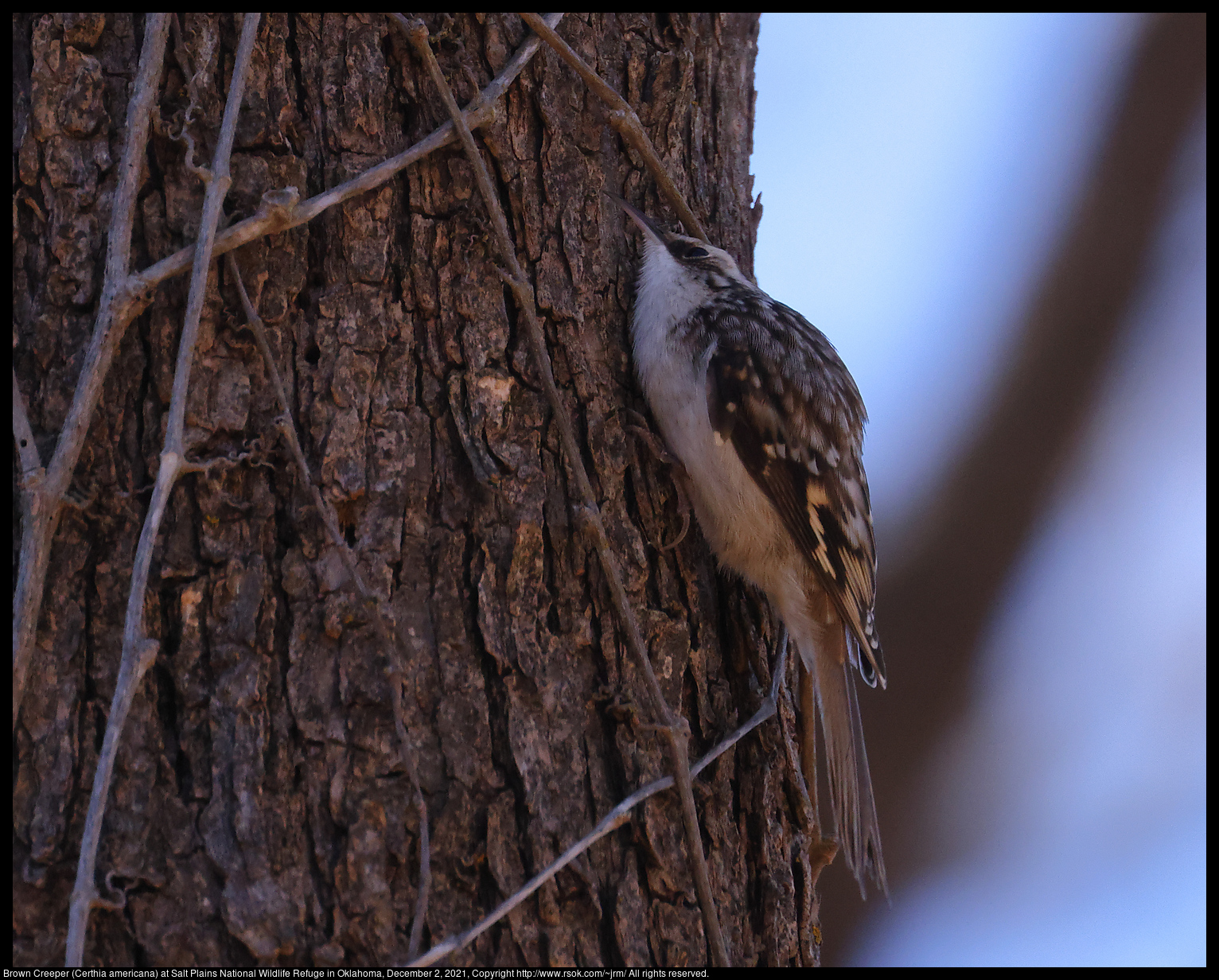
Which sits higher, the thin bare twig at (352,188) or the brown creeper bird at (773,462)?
the thin bare twig at (352,188)

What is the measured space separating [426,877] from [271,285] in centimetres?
88

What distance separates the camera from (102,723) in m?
1.34

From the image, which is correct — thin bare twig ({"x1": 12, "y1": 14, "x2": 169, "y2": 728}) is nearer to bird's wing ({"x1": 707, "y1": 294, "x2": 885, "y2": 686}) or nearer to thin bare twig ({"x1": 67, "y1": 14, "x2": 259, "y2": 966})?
thin bare twig ({"x1": 67, "y1": 14, "x2": 259, "y2": 966})

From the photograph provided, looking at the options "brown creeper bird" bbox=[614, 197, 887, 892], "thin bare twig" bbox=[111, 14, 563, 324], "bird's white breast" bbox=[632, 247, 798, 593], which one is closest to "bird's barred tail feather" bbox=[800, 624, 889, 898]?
"brown creeper bird" bbox=[614, 197, 887, 892]

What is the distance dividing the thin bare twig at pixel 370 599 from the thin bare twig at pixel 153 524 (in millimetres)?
79

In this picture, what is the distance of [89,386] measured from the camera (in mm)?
1404

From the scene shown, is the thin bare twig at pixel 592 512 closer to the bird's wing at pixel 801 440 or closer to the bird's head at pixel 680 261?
the bird's head at pixel 680 261

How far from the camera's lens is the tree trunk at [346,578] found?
4.34ft

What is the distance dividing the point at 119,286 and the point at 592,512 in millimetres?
755

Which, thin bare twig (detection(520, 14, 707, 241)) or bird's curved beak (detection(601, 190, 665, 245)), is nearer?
thin bare twig (detection(520, 14, 707, 241))

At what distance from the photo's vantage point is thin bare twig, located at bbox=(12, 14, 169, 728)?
1322 millimetres

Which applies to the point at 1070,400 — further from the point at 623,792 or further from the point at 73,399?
the point at 73,399

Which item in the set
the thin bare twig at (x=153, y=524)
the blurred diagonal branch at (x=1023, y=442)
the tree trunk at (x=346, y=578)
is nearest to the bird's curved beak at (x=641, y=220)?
the tree trunk at (x=346, y=578)

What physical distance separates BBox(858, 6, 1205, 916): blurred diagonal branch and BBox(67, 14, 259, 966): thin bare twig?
245 centimetres
